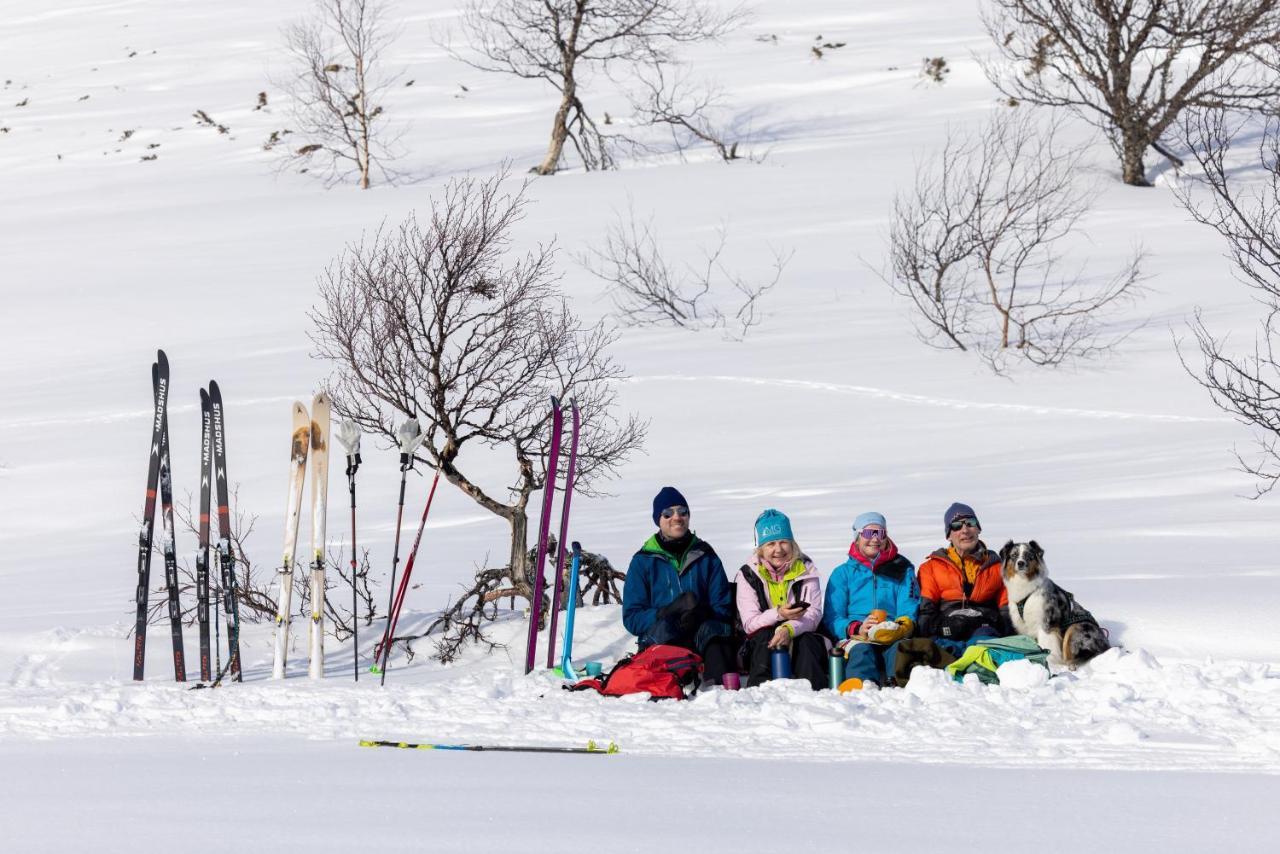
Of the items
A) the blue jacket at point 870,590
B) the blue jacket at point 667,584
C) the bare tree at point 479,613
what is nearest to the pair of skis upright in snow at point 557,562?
the bare tree at point 479,613

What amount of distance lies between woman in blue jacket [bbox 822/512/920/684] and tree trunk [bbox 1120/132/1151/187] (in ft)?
68.8

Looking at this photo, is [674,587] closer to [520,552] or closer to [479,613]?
[479,613]

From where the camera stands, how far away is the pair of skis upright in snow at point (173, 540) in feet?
24.9

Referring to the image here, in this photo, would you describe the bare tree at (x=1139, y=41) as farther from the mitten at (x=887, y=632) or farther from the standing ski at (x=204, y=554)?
the standing ski at (x=204, y=554)

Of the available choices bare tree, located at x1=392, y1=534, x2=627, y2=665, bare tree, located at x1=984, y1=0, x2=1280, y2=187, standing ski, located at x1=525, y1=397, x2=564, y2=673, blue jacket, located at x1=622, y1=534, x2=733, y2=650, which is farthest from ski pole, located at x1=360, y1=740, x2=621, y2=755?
bare tree, located at x1=984, y1=0, x2=1280, y2=187

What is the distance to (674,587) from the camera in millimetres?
7160

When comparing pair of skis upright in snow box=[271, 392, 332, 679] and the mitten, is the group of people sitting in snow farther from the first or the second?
pair of skis upright in snow box=[271, 392, 332, 679]

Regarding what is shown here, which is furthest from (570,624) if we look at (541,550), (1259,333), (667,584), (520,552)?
(1259,333)

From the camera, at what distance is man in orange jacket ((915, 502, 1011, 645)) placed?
6879 millimetres

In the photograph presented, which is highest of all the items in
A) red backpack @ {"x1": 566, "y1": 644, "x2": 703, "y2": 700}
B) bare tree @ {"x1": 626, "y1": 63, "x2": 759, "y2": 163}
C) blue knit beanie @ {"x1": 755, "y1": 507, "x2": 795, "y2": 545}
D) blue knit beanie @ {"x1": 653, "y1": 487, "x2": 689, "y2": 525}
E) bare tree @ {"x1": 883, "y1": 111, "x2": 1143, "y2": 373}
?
bare tree @ {"x1": 626, "y1": 63, "x2": 759, "y2": 163}

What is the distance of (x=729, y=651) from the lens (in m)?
6.84

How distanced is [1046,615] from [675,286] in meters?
15.6

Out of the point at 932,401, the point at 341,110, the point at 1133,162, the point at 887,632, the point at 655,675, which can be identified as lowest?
the point at 655,675

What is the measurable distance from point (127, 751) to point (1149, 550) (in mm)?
6505
